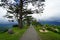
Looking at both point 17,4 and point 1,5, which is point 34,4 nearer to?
point 17,4

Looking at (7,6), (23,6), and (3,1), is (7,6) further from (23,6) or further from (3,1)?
(23,6)

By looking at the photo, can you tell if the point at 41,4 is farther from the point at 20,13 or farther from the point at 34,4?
the point at 20,13

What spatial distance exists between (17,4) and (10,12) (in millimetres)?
2615

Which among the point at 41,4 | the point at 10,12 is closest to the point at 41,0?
the point at 41,4

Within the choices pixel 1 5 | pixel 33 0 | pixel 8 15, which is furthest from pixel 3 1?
pixel 33 0

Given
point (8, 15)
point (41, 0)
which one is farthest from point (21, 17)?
point (41, 0)

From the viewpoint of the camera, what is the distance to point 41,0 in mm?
36125

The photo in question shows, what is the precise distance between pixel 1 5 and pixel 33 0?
7404 millimetres

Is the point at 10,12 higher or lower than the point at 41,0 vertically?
lower

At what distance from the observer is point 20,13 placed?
114 ft

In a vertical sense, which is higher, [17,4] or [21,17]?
[17,4]

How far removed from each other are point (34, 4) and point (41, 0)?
1857mm

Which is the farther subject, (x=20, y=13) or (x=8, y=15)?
(x=8, y=15)

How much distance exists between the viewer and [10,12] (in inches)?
1431
